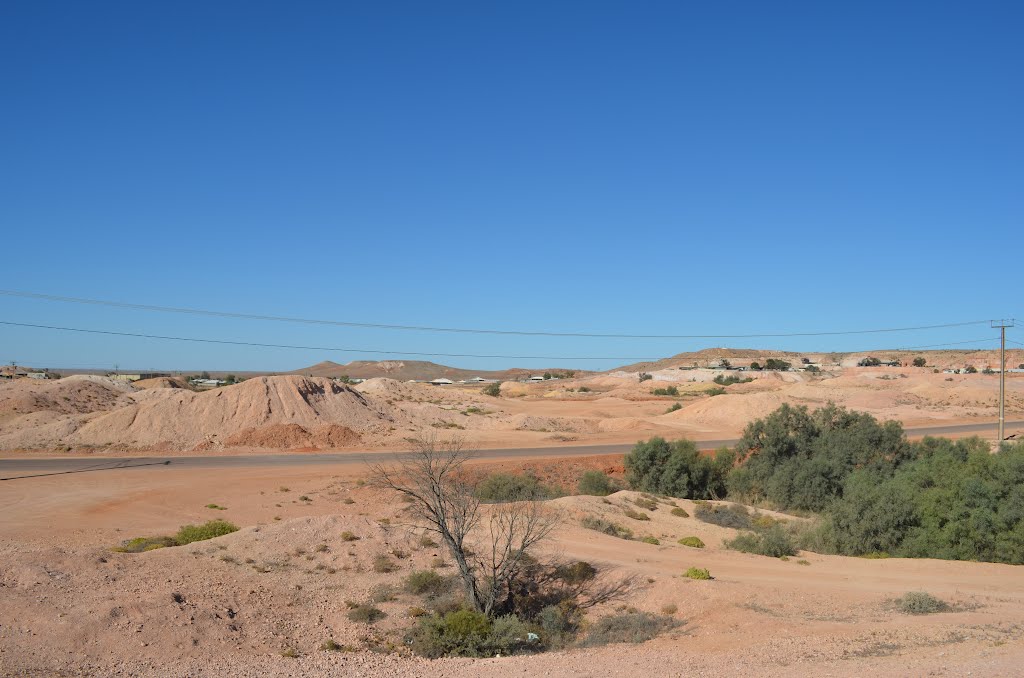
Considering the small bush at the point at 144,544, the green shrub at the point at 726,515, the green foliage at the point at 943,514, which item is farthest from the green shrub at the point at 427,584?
the green foliage at the point at 943,514

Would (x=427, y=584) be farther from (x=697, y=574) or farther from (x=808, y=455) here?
(x=808, y=455)

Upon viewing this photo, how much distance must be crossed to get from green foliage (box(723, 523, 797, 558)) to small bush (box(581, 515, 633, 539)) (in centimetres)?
346

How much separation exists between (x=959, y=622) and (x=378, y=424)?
1819 inches

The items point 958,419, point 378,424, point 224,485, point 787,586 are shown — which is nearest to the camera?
point 787,586

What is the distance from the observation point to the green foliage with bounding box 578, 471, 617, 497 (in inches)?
1485

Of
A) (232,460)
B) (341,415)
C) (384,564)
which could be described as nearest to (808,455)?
(384,564)

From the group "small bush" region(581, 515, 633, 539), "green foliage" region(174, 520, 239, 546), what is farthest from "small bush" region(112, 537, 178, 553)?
"small bush" region(581, 515, 633, 539)

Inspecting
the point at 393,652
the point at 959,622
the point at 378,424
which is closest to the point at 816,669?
the point at 959,622

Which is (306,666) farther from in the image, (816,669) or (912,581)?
(912,581)

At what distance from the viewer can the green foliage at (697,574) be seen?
20.9 meters

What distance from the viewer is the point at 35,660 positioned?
14.1m

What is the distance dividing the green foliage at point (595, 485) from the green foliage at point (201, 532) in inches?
734

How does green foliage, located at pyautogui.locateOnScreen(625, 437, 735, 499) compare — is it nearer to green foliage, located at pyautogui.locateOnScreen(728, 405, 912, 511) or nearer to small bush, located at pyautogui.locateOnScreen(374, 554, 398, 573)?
green foliage, located at pyautogui.locateOnScreen(728, 405, 912, 511)

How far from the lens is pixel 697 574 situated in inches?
831
